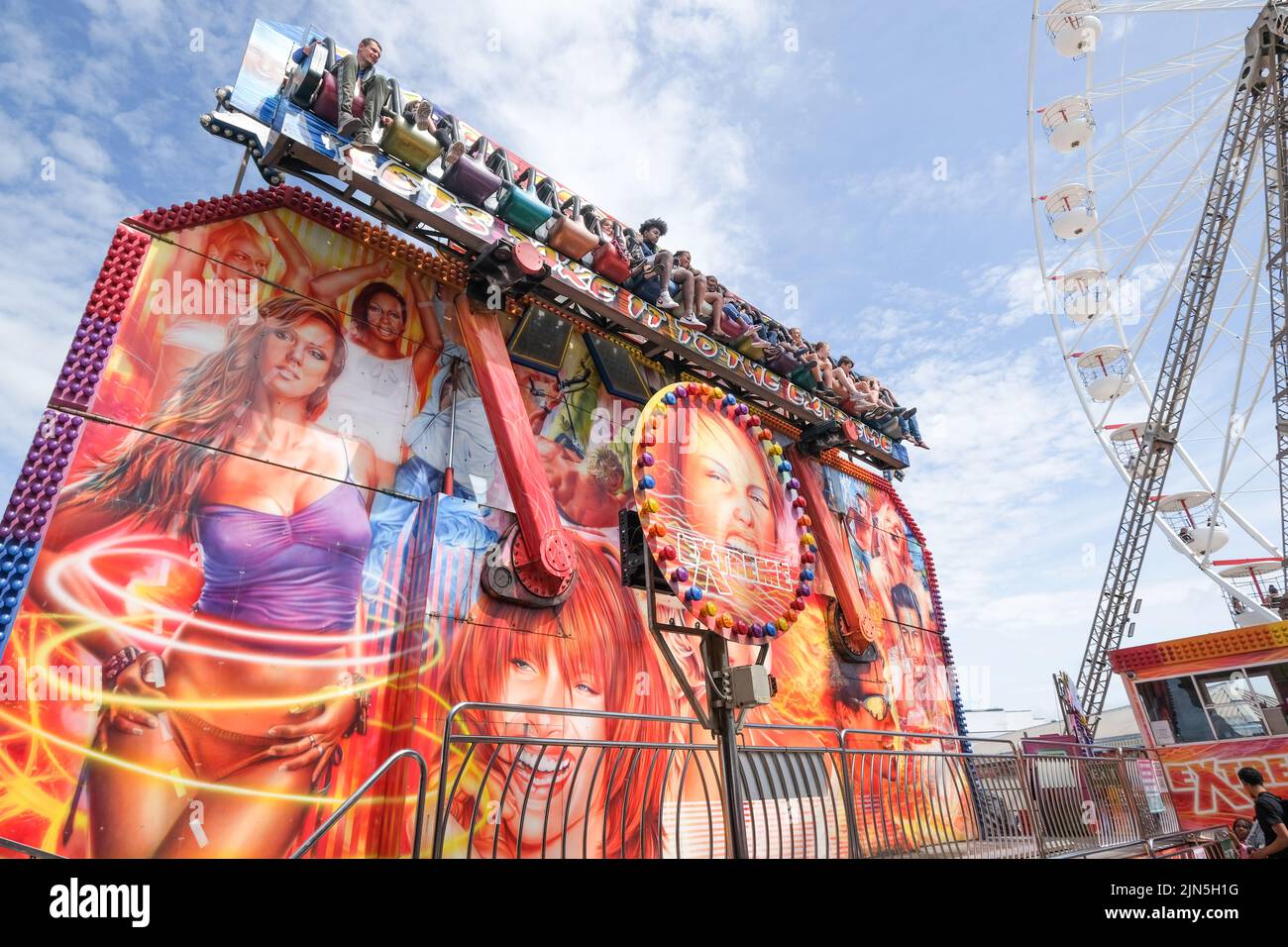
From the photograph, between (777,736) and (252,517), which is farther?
(777,736)

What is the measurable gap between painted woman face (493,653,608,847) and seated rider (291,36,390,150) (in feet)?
22.6

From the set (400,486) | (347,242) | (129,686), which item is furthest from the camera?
(347,242)

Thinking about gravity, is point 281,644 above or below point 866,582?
below

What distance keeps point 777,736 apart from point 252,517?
872cm

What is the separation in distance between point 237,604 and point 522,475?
342cm

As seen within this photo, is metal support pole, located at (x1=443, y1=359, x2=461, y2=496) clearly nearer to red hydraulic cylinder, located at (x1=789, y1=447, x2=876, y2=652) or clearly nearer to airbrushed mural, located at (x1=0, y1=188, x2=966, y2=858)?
airbrushed mural, located at (x1=0, y1=188, x2=966, y2=858)

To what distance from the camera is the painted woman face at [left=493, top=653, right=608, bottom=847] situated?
7704 millimetres

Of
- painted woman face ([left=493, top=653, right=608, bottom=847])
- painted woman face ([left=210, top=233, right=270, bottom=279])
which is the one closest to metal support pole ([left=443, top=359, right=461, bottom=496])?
painted woman face ([left=493, top=653, right=608, bottom=847])

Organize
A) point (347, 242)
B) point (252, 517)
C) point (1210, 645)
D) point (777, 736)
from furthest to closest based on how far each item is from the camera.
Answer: point (1210, 645)
point (777, 736)
point (347, 242)
point (252, 517)

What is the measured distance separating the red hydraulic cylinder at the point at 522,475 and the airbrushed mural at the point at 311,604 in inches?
11.3
